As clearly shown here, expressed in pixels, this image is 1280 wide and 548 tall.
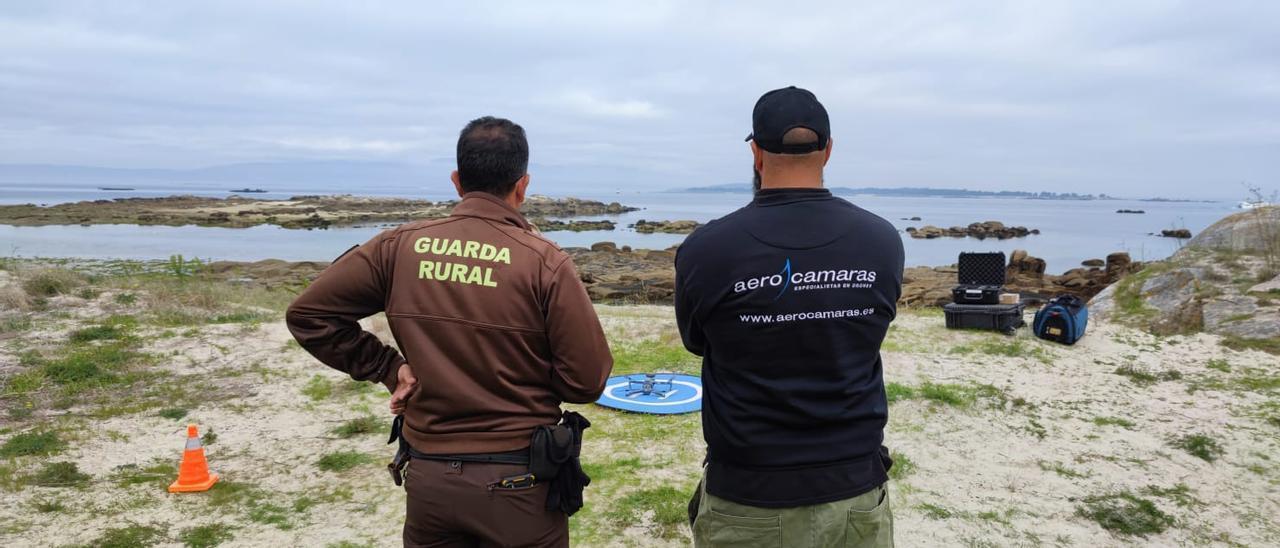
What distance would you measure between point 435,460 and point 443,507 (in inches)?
6.4

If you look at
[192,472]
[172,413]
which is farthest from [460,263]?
[172,413]

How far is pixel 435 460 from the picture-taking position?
266cm

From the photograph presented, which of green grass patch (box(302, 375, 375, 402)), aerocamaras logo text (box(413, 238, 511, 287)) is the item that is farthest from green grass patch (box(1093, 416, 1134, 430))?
green grass patch (box(302, 375, 375, 402))

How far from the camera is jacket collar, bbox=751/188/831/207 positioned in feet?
8.09

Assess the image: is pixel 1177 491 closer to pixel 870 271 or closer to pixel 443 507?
pixel 870 271

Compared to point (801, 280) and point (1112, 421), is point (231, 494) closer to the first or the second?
point (801, 280)

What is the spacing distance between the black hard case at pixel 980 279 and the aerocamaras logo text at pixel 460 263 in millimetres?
10942

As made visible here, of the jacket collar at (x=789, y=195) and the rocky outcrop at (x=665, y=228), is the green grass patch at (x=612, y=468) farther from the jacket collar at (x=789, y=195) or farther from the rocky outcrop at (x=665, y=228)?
the rocky outcrop at (x=665, y=228)

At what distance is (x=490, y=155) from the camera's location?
274 cm

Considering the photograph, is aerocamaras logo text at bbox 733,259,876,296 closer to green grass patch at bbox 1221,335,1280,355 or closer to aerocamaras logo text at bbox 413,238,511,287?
aerocamaras logo text at bbox 413,238,511,287

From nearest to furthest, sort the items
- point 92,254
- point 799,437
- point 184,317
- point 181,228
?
point 799,437, point 184,317, point 92,254, point 181,228

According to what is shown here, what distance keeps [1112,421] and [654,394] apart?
A: 15.2ft

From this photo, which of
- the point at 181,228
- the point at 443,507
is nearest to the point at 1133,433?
the point at 443,507

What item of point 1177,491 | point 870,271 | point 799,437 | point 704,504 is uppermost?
point 870,271
